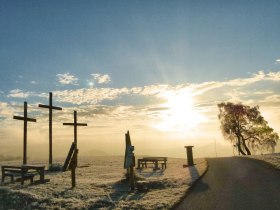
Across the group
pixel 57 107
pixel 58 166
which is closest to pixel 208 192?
pixel 58 166

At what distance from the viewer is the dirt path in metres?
10.6

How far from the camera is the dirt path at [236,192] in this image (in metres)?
10.6

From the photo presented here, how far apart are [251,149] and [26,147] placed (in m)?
38.4

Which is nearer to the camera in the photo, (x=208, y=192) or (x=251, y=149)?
(x=208, y=192)

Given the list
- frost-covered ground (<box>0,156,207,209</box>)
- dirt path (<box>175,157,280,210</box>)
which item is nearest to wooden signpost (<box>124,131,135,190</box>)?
frost-covered ground (<box>0,156,207,209</box>)

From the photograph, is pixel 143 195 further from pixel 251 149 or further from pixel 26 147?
pixel 251 149

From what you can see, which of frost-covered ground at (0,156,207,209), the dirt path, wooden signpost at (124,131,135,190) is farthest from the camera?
wooden signpost at (124,131,135,190)

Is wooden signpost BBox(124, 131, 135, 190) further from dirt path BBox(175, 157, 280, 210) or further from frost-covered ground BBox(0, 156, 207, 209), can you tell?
dirt path BBox(175, 157, 280, 210)

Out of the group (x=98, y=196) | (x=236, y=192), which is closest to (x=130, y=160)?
(x=98, y=196)

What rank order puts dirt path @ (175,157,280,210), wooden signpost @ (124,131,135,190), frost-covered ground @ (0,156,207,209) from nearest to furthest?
dirt path @ (175,157,280,210) < frost-covered ground @ (0,156,207,209) < wooden signpost @ (124,131,135,190)

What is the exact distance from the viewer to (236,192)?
41.2ft

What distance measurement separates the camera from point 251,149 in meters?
51.9

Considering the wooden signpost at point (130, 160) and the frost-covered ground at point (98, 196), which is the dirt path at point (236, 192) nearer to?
the frost-covered ground at point (98, 196)

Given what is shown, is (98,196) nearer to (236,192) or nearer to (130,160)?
(130,160)
